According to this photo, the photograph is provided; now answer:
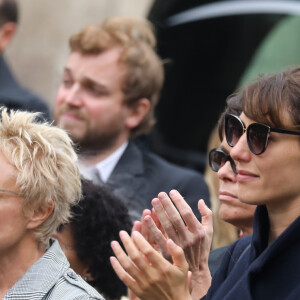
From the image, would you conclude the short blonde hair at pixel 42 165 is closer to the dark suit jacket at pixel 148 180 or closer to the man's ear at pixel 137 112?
the dark suit jacket at pixel 148 180

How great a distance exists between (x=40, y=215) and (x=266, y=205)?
2.90 ft

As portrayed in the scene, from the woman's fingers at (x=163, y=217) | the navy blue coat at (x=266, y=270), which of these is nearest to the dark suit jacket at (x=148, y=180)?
the woman's fingers at (x=163, y=217)

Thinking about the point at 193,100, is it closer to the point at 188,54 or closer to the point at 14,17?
the point at 188,54

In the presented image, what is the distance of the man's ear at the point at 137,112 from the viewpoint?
17.8 feet

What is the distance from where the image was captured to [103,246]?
371 cm

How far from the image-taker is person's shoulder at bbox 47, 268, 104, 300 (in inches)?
120

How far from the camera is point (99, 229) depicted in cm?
372

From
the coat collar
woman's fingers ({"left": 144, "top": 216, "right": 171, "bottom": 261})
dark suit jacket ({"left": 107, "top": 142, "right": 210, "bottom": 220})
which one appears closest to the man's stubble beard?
dark suit jacket ({"left": 107, "top": 142, "right": 210, "bottom": 220})

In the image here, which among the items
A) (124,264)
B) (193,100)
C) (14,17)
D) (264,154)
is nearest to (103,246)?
(124,264)

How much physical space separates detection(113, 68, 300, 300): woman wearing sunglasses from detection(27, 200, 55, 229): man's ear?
49 cm

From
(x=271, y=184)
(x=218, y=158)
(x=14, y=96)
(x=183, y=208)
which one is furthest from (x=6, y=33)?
(x=271, y=184)

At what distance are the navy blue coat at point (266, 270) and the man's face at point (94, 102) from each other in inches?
91.3

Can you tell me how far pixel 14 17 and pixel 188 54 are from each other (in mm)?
2103

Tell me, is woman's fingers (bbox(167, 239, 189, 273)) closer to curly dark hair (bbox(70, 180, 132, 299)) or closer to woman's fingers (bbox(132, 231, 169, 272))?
woman's fingers (bbox(132, 231, 169, 272))
